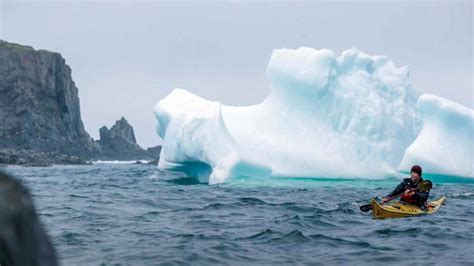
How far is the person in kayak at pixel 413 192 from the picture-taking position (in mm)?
13133

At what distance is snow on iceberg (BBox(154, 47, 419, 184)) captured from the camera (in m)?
25.8

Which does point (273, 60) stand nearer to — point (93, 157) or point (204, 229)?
point (204, 229)

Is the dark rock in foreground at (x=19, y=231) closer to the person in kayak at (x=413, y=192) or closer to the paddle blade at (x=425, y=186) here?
the person in kayak at (x=413, y=192)

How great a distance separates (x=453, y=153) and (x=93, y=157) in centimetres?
6814

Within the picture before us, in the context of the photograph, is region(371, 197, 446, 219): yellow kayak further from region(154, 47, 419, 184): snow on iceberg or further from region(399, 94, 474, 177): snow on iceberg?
region(399, 94, 474, 177): snow on iceberg

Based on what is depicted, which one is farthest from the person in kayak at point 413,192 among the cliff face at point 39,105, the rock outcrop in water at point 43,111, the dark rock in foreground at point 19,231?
the cliff face at point 39,105

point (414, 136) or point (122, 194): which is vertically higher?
point (414, 136)

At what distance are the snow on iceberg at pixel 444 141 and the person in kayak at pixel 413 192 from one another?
38.3 feet

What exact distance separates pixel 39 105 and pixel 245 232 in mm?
76153

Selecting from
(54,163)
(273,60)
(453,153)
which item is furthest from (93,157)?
(453,153)

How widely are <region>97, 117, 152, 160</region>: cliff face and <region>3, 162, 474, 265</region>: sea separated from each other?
77632 mm

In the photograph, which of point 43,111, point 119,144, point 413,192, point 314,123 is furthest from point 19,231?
point 119,144

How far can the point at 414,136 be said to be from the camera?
94.8 feet

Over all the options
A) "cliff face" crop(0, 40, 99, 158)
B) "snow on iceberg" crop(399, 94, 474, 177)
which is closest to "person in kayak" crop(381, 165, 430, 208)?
"snow on iceberg" crop(399, 94, 474, 177)
